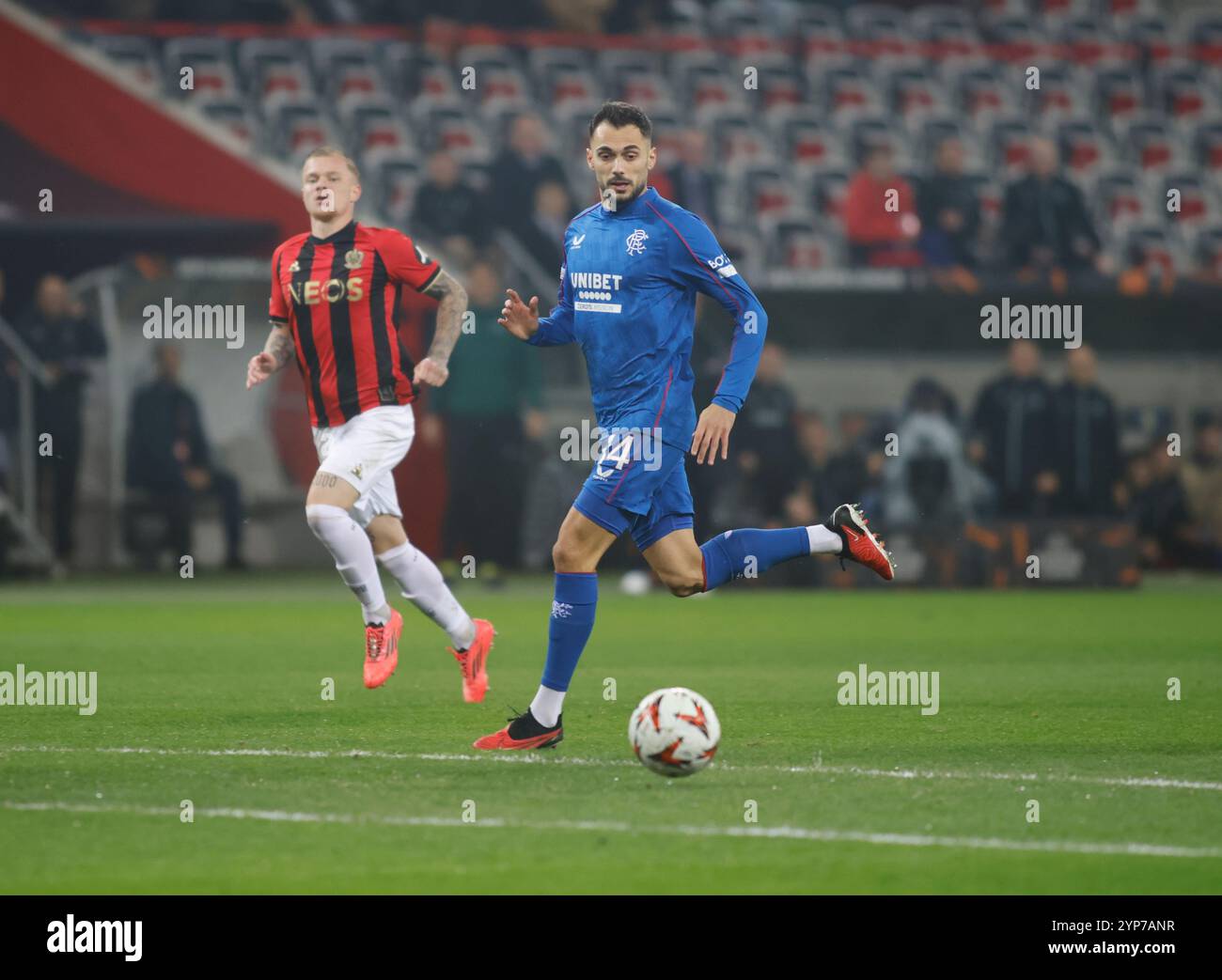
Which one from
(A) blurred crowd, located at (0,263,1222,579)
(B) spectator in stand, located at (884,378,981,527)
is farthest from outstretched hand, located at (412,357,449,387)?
(B) spectator in stand, located at (884,378,981,527)

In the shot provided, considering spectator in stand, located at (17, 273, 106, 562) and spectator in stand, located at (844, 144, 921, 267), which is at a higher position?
spectator in stand, located at (844, 144, 921, 267)

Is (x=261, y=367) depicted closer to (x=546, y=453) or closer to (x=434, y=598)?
(x=434, y=598)

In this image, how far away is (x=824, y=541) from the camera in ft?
25.7

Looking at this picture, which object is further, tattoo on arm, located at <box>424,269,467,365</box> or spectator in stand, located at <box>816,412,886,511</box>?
spectator in stand, located at <box>816,412,886,511</box>

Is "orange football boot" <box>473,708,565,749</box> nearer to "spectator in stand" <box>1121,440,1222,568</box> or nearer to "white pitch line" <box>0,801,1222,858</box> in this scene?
"white pitch line" <box>0,801,1222,858</box>

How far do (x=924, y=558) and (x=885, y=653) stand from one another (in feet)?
19.2

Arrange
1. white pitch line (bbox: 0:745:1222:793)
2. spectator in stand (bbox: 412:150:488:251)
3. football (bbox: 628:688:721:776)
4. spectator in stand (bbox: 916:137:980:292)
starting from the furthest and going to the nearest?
spectator in stand (bbox: 916:137:980:292) < spectator in stand (bbox: 412:150:488:251) < white pitch line (bbox: 0:745:1222:793) < football (bbox: 628:688:721:776)

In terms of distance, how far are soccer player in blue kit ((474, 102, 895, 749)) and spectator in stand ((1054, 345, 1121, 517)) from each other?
9.97 m

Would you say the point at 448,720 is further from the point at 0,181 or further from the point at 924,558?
the point at 0,181

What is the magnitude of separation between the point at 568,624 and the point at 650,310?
1173 millimetres

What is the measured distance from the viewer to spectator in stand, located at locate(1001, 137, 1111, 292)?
60.7ft

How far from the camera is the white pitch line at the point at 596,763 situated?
21.3ft

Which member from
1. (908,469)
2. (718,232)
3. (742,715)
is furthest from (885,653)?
(718,232)
